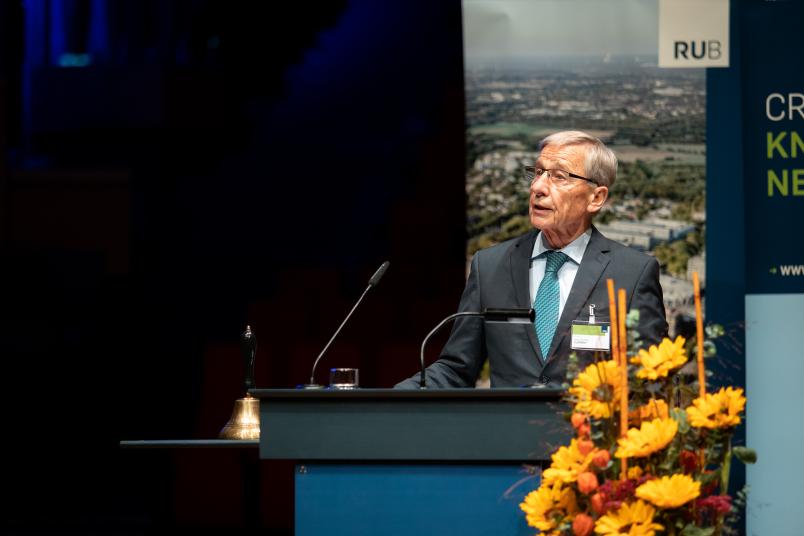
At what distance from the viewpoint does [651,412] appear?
1853 millimetres

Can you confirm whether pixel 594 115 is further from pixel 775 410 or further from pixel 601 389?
pixel 601 389

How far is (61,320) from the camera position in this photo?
7.07m

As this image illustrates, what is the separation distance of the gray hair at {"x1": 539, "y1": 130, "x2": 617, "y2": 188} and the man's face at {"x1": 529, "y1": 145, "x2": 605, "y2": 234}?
1 centimetres

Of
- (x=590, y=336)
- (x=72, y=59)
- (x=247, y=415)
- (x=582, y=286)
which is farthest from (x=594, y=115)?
(x=72, y=59)

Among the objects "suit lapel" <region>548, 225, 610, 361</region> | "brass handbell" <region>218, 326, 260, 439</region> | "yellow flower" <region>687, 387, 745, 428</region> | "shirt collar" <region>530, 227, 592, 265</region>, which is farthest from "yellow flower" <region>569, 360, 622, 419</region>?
"shirt collar" <region>530, 227, 592, 265</region>

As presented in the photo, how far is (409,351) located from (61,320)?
2.78 m

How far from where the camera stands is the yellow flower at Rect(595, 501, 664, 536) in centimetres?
175

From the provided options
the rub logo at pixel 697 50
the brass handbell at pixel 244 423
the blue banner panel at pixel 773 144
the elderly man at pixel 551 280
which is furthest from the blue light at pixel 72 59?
the brass handbell at pixel 244 423

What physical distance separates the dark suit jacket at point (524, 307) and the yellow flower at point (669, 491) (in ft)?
3.65

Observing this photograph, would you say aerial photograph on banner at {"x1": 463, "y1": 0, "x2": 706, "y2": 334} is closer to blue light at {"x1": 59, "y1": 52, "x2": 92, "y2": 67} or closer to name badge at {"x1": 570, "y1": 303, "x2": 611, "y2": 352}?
name badge at {"x1": 570, "y1": 303, "x2": 611, "y2": 352}

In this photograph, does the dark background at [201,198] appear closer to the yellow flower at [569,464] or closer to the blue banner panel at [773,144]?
the blue banner panel at [773,144]

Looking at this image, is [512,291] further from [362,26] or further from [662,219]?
[362,26]

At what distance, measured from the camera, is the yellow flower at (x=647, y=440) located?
1756 mm

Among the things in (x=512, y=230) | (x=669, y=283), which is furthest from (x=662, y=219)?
(x=512, y=230)
